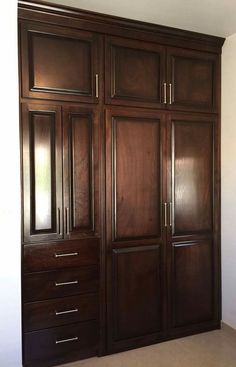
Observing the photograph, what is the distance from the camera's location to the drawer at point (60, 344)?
2238mm

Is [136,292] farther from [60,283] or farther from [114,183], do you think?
[114,183]

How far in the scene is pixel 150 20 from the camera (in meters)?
2.47

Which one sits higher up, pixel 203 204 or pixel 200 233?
pixel 203 204

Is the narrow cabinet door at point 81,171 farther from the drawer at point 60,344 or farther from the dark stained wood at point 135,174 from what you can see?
the drawer at point 60,344

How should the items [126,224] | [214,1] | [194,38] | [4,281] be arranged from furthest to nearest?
[194,38] → [126,224] → [214,1] → [4,281]

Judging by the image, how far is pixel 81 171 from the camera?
2.38 m

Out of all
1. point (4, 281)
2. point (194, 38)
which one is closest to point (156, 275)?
point (4, 281)

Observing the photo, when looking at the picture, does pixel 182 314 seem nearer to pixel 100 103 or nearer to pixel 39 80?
pixel 100 103

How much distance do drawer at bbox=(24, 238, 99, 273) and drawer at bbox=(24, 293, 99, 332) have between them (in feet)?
0.81

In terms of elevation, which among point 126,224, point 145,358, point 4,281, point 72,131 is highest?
point 72,131

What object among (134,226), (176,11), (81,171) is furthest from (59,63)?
(134,226)

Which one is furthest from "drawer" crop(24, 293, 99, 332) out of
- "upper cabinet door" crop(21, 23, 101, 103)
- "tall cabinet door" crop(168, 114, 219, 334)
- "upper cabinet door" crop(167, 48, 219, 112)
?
"upper cabinet door" crop(167, 48, 219, 112)

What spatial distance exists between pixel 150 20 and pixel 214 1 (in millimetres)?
491

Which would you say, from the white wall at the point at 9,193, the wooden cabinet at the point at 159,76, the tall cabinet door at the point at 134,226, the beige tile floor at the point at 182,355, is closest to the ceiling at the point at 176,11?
the wooden cabinet at the point at 159,76
